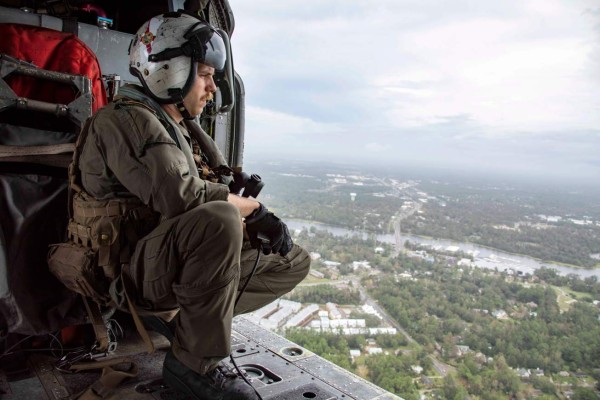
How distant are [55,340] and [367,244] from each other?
570cm

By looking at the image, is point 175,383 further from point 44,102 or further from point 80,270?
point 44,102

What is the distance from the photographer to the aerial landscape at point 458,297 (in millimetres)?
2898

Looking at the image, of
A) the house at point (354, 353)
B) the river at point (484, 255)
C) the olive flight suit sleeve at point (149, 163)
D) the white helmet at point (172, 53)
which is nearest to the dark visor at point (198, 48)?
the white helmet at point (172, 53)

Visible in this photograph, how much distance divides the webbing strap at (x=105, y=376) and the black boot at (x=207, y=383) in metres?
0.20

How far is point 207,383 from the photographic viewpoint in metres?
1.54

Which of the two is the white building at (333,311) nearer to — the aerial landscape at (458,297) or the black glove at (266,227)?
the aerial landscape at (458,297)

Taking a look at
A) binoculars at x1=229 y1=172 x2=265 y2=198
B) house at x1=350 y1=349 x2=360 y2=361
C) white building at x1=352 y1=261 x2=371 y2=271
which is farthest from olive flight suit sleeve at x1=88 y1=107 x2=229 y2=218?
white building at x1=352 y1=261 x2=371 y2=271

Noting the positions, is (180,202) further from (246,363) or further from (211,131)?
(211,131)

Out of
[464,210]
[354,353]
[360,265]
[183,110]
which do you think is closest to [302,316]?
[354,353]

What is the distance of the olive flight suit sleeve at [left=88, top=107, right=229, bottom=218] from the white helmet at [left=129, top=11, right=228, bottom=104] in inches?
10.3

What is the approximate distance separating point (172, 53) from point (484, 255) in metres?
4.66

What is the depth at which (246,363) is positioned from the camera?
199 centimetres

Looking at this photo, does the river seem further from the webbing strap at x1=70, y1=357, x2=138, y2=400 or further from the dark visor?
the webbing strap at x1=70, y1=357, x2=138, y2=400

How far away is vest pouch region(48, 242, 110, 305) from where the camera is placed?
1551 mm
